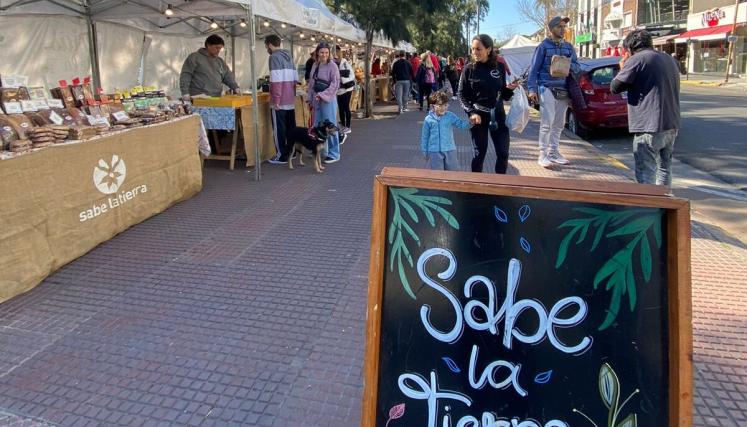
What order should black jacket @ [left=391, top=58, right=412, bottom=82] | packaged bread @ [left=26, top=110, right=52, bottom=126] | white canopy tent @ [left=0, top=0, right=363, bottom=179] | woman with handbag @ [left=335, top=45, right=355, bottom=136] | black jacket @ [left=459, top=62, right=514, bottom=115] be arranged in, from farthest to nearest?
black jacket @ [left=391, top=58, right=412, bottom=82] → woman with handbag @ [left=335, top=45, right=355, bottom=136] → white canopy tent @ [left=0, top=0, right=363, bottom=179] → black jacket @ [left=459, top=62, right=514, bottom=115] → packaged bread @ [left=26, top=110, right=52, bottom=126]

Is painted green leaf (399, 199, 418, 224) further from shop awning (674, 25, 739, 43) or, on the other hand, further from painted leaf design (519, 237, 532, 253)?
shop awning (674, 25, 739, 43)

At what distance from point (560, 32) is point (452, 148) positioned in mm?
2996

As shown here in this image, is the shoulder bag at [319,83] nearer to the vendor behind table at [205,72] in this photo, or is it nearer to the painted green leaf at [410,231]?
the vendor behind table at [205,72]

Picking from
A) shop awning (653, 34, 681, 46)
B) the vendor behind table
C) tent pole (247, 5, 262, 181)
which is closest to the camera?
tent pole (247, 5, 262, 181)

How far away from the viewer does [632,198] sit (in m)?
1.72

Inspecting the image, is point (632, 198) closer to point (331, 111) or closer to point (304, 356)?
point (304, 356)

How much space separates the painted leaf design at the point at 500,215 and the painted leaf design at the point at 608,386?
1.92ft

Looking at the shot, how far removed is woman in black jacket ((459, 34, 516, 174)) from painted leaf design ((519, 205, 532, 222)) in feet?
13.1

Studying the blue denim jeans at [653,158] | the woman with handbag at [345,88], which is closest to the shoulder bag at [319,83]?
the woman with handbag at [345,88]

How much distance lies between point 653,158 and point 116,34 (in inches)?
316

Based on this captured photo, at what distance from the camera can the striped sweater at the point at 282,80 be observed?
8.32 m

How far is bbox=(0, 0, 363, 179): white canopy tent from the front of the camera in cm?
692

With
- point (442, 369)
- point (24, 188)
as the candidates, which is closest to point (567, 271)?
point (442, 369)

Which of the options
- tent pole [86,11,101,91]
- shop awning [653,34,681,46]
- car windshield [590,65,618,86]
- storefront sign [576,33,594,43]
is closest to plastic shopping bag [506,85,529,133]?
car windshield [590,65,618,86]
